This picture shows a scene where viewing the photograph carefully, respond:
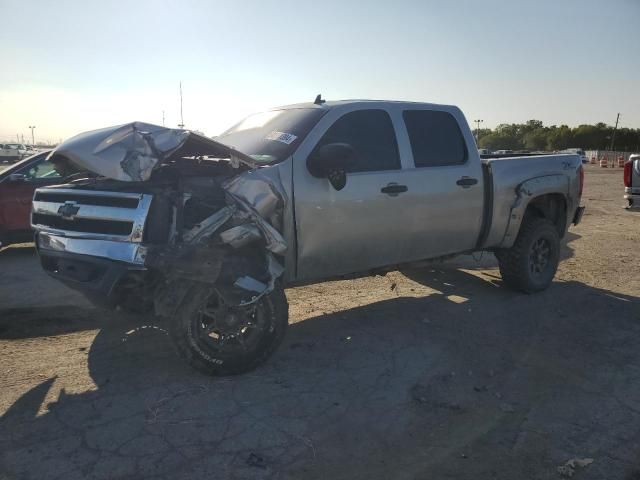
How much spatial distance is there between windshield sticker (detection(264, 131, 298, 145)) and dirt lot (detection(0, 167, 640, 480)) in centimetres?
175

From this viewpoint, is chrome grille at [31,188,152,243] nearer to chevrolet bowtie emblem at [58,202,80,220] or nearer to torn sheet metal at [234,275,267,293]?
chevrolet bowtie emblem at [58,202,80,220]

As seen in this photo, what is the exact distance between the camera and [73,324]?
5.05m

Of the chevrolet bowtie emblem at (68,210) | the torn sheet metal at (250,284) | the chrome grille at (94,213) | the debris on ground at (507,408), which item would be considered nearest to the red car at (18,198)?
the chrome grille at (94,213)

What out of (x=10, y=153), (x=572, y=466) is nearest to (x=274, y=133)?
(x=572, y=466)

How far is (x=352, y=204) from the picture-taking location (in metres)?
4.47

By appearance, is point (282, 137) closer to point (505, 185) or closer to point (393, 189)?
point (393, 189)

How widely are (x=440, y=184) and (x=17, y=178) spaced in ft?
21.9

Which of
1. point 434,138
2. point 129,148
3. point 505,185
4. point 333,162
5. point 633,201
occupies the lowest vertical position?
point 633,201

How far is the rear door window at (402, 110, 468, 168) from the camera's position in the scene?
16.8 ft

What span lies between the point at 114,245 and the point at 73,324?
200 centimetres

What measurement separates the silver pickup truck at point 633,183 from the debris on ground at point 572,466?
28.2 feet

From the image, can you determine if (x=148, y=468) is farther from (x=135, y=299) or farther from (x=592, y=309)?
(x=592, y=309)

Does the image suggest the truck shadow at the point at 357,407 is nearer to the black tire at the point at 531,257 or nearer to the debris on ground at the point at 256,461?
Answer: the debris on ground at the point at 256,461

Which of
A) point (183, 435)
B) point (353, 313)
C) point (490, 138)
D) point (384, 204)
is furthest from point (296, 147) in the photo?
point (490, 138)
